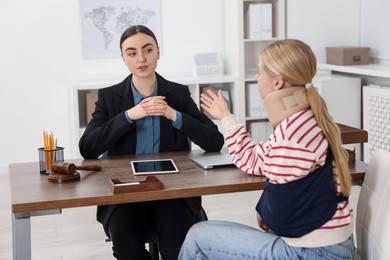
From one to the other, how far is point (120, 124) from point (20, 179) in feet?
1.69

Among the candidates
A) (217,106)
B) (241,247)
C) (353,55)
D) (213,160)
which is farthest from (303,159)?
(353,55)

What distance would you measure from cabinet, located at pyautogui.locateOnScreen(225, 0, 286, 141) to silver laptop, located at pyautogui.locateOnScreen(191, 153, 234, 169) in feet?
9.51

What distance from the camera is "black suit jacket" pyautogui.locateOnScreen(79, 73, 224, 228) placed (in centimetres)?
279

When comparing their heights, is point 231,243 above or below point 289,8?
below

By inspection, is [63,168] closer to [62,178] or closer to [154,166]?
[62,178]

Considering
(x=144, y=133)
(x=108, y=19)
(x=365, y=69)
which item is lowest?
(x=144, y=133)

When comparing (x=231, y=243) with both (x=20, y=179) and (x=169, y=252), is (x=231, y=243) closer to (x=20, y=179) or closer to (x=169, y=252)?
(x=169, y=252)

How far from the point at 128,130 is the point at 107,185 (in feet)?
1.78

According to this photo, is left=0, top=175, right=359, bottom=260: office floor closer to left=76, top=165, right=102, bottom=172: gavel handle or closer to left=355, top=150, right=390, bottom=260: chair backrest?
left=76, top=165, right=102, bottom=172: gavel handle

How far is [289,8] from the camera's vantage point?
5801mm

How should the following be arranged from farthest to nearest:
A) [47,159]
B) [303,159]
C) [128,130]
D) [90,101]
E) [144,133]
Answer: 1. [90,101]
2. [144,133]
3. [128,130]
4. [47,159]
5. [303,159]

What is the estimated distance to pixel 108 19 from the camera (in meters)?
5.56

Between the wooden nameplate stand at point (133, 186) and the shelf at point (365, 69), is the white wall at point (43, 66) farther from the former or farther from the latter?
the wooden nameplate stand at point (133, 186)

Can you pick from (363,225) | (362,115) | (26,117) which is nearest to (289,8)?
(362,115)
